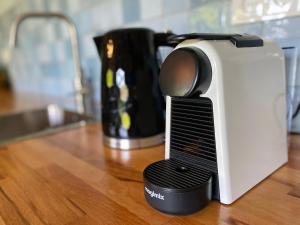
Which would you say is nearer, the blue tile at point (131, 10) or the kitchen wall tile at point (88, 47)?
the blue tile at point (131, 10)

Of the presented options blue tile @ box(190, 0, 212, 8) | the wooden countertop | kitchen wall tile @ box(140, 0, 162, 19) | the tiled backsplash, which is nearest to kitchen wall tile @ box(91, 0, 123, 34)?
the tiled backsplash

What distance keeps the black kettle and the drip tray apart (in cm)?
24

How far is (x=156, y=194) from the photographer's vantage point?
37 cm

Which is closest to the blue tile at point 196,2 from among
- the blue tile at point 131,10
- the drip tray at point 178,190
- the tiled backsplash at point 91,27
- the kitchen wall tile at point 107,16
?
the tiled backsplash at point 91,27

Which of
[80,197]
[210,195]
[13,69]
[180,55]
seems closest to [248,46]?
[180,55]

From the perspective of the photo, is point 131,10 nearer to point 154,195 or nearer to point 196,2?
point 196,2

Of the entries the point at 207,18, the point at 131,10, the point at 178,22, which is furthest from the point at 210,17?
the point at 131,10

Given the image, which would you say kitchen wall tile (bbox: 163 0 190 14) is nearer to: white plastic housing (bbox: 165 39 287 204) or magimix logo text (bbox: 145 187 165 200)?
white plastic housing (bbox: 165 39 287 204)

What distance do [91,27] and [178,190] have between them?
100 cm

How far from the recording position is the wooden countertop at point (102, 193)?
14.7 inches

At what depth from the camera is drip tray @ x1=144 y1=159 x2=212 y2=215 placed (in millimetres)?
360

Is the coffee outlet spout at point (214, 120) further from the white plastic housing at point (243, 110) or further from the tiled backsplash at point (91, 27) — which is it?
the tiled backsplash at point (91, 27)

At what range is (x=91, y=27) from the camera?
117 cm

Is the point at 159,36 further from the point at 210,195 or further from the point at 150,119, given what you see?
the point at 210,195
